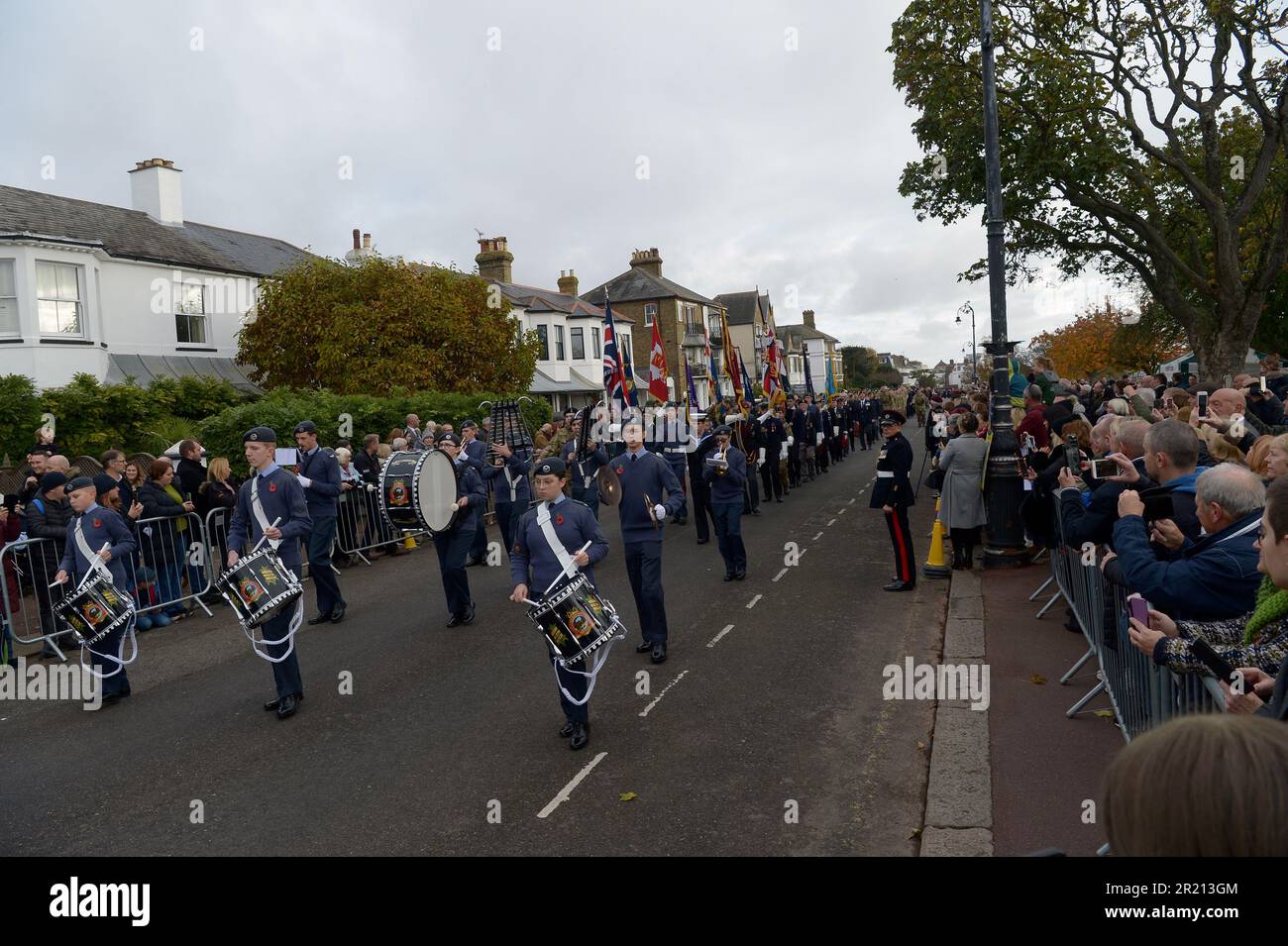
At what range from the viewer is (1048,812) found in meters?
4.73

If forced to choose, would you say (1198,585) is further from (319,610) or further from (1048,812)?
(319,610)

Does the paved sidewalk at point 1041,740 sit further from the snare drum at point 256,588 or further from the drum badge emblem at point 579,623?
the snare drum at point 256,588

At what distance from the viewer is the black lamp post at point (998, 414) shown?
1099 cm

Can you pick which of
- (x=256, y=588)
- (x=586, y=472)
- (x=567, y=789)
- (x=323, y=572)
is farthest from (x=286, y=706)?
(x=586, y=472)

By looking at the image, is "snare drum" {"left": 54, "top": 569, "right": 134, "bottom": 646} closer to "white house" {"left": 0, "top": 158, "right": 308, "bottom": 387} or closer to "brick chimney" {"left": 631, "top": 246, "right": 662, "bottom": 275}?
"white house" {"left": 0, "top": 158, "right": 308, "bottom": 387}

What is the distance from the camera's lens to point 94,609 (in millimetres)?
7316

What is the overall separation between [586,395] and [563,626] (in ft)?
137

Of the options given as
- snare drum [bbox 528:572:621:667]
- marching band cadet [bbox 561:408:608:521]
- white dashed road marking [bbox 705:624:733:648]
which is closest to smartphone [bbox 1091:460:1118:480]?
snare drum [bbox 528:572:621:667]

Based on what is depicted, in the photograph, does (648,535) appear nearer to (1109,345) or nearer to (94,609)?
(94,609)

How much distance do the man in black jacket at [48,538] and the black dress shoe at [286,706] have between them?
394 cm

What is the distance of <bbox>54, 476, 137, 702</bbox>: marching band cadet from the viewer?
7531mm

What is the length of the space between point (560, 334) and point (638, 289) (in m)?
17.9

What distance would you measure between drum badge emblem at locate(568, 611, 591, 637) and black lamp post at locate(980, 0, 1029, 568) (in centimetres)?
686

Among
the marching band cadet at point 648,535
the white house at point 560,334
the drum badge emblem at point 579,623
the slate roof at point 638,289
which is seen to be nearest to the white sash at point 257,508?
the drum badge emblem at point 579,623
